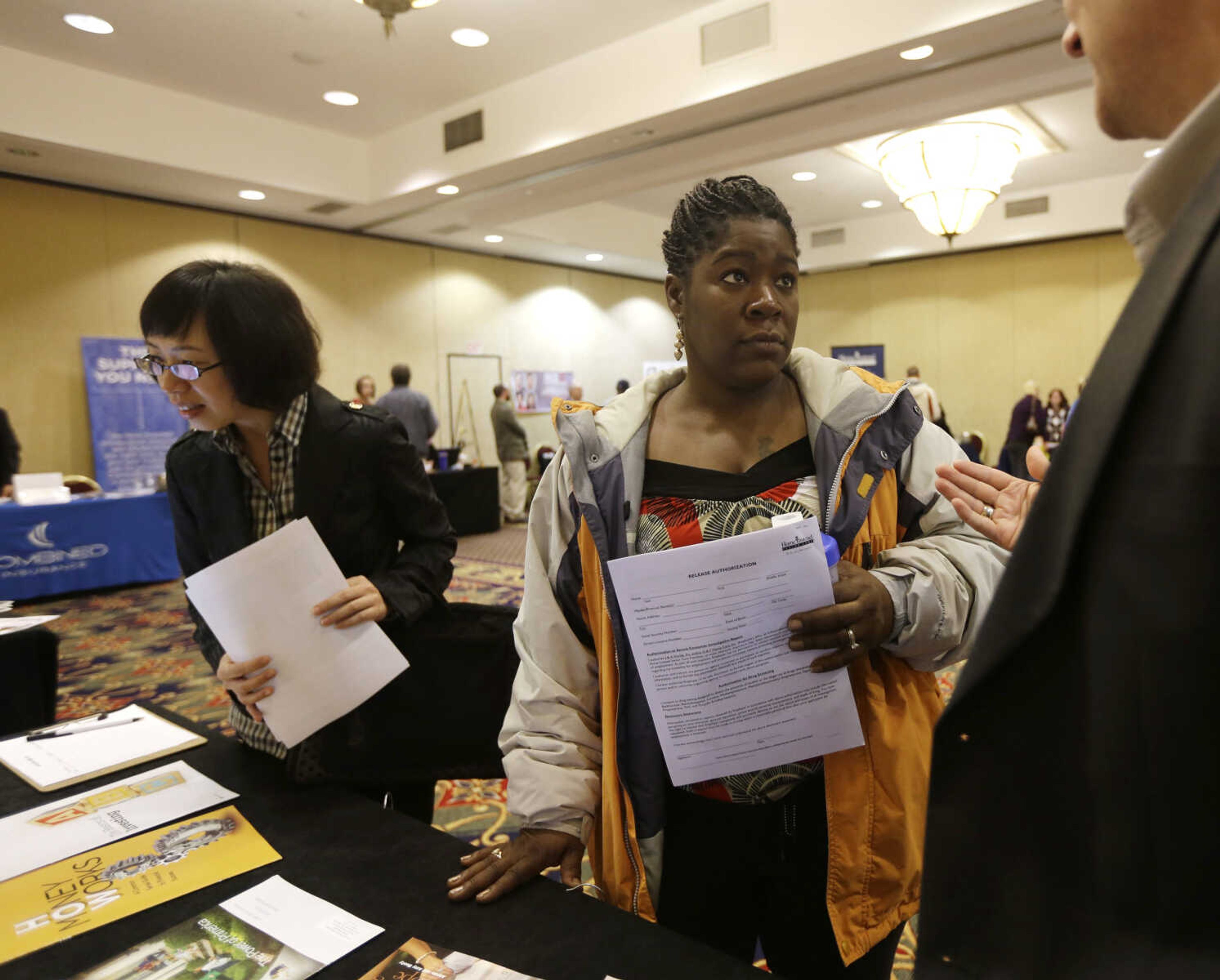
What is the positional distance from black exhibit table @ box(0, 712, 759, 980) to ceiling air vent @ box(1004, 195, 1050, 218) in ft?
36.2

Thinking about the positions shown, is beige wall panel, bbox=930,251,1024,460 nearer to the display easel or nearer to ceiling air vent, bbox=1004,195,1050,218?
ceiling air vent, bbox=1004,195,1050,218

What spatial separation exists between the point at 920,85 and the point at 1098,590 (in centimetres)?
550

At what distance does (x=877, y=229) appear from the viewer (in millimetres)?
10914

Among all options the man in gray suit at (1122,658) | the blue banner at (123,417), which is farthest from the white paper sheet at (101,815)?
the blue banner at (123,417)

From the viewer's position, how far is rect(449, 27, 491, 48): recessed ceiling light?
5121 millimetres

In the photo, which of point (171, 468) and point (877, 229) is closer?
point (171, 468)

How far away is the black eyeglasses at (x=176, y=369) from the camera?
1.28m

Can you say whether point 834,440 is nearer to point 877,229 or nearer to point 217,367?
point 217,367

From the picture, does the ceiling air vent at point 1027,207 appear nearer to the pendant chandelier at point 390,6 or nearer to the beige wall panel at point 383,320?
the beige wall panel at point 383,320

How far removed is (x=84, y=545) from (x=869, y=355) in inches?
397

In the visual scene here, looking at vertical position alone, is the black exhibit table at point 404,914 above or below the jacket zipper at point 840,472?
below

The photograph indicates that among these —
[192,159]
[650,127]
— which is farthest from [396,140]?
[650,127]

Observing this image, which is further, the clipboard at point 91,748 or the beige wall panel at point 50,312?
the beige wall panel at point 50,312

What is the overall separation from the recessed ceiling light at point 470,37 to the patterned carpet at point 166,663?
3477mm
